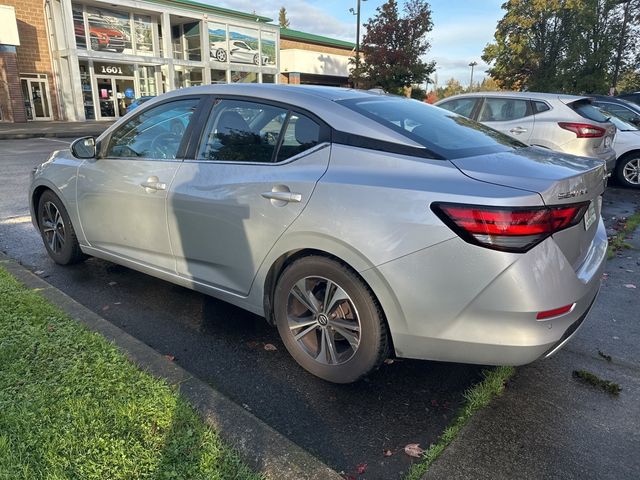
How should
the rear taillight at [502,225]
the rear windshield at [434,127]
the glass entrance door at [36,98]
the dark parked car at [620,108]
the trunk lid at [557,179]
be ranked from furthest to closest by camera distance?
the glass entrance door at [36,98] → the dark parked car at [620,108] → the rear windshield at [434,127] → the trunk lid at [557,179] → the rear taillight at [502,225]

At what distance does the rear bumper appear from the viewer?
219 centimetres

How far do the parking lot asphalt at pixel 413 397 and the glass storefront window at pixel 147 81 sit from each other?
Result: 30.0 m

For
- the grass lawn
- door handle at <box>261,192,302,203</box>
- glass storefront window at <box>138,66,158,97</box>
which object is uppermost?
glass storefront window at <box>138,66,158,97</box>

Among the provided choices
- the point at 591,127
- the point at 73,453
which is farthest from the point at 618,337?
the point at 591,127

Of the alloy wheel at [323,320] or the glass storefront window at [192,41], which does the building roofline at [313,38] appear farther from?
the alloy wheel at [323,320]

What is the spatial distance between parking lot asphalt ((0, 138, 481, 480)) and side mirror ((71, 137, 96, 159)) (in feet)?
3.65

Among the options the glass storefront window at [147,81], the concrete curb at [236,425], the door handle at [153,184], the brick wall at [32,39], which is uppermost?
the brick wall at [32,39]

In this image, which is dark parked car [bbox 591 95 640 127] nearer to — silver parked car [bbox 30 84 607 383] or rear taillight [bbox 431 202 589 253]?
silver parked car [bbox 30 84 607 383]

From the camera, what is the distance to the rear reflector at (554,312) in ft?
7.36

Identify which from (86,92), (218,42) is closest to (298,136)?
(86,92)

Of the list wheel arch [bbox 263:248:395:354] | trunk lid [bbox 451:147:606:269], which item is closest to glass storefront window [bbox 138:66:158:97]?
wheel arch [bbox 263:248:395:354]

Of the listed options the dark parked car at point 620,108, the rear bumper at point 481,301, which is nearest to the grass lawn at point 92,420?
the rear bumper at point 481,301

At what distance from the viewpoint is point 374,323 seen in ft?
8.33

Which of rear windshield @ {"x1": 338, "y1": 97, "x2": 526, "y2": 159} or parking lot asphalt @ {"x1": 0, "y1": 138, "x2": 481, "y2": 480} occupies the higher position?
rear windshield @ {"x1": 338, "y1": 97, "x2": 526, "y2": 159}
